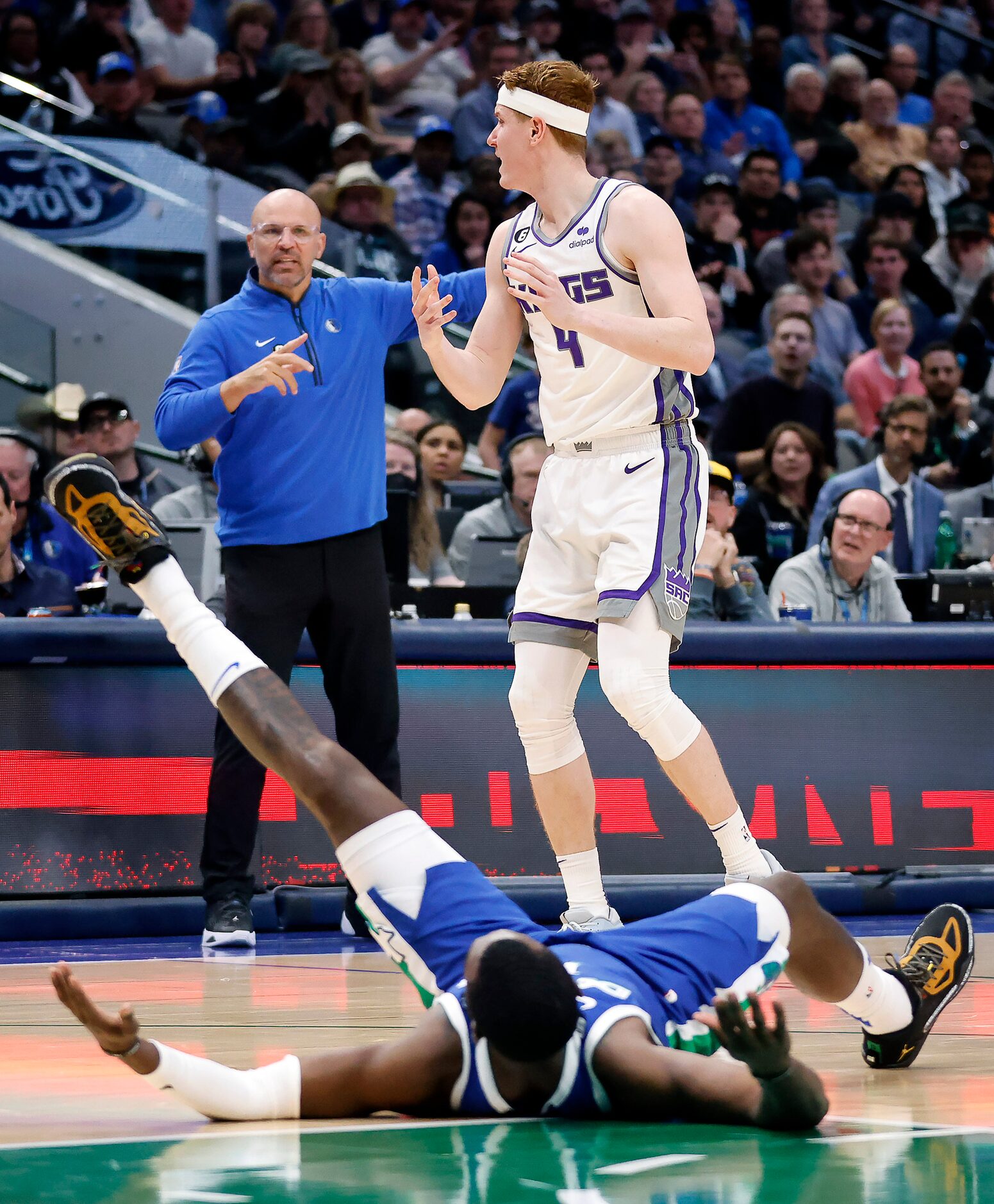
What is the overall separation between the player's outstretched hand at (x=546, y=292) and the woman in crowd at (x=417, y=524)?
407 cm

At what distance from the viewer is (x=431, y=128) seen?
40.5ft

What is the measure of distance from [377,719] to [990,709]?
102 inches

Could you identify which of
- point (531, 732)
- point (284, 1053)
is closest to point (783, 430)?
point (531, 732)

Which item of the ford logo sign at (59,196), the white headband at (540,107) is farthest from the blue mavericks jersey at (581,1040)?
the ford logo sign at (59,196)

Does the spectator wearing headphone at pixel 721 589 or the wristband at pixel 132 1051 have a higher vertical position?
the spectator wearing headphone at pixel 721 589

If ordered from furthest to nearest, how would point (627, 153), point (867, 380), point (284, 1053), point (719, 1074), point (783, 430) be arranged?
point (627, 153) → point (867, 380) → point (783, 430) → point (284, 1053) → point (719, 1074)

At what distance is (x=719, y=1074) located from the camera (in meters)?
2.85

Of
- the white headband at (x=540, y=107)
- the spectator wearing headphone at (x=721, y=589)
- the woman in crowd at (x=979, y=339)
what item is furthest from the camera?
the woman in crowd at (x=979, y=339)

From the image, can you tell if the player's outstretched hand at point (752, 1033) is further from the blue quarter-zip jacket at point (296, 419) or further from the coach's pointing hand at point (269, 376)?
the blue quarter-zip jacket at point (296, 419)

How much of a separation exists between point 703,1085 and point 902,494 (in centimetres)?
669

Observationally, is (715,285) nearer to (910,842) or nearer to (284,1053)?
(910,842)

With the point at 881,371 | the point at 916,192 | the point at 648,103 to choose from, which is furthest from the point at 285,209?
the point at 916,192

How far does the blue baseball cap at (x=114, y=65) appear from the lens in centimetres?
1166

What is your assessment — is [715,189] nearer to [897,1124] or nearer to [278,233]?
[278,233]
